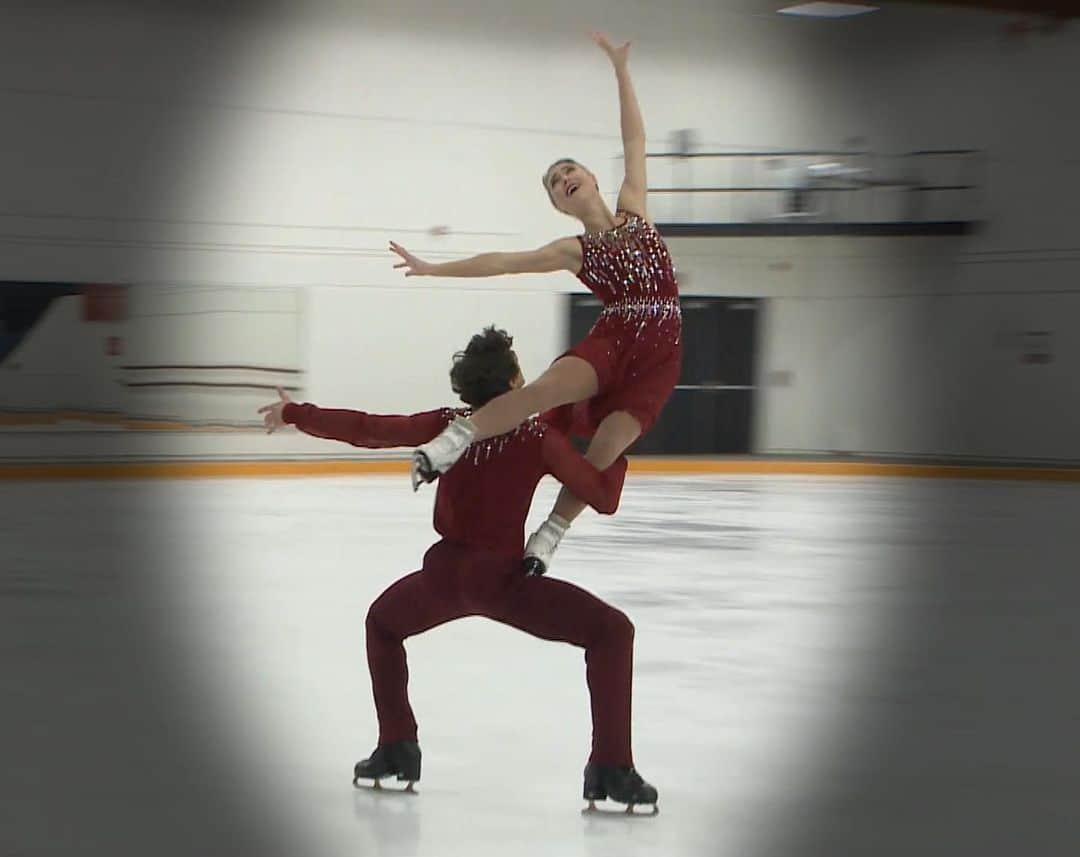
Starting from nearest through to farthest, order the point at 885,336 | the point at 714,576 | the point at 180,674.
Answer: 1. the point at 180,674
2. the point at 714,576
3. the point at 885,336

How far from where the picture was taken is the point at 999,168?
1759 cm

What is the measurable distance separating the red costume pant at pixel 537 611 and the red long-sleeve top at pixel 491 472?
0.15ft

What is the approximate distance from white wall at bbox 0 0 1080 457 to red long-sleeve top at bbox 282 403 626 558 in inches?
469

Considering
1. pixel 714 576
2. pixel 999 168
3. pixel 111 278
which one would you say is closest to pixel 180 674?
pixel 714 576

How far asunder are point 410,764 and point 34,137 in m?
12.2

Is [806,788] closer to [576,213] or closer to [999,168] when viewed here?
[576,213]

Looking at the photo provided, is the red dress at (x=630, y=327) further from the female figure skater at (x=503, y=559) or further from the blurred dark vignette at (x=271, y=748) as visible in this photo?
the blurred dark vignette at (x=271, y=748)

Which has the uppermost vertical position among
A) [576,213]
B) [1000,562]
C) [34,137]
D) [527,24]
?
[527,24]

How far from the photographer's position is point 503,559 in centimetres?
304

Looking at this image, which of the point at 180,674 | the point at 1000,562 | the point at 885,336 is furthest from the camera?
the point at 885,336

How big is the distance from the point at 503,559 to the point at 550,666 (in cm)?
206

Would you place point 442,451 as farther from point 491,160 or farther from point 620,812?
point 491,160

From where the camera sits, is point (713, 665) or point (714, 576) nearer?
point (713, 665)

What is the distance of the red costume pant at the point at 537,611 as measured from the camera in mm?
3023
